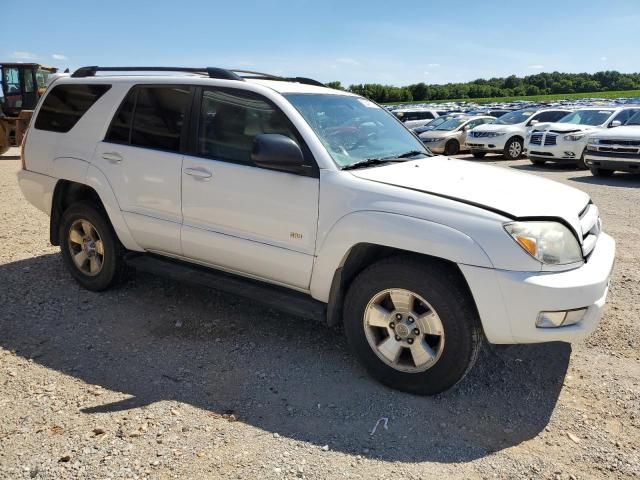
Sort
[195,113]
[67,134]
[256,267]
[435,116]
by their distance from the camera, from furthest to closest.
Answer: [435,116], [67,134], [195,113], [256,267]

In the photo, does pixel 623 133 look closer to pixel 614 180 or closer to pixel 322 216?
pixel 614 180

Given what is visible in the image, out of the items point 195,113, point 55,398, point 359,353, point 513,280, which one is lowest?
point 55,398

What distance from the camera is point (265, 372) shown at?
11.6 ft

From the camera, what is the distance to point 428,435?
289 cm

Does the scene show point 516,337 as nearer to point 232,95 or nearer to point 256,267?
point 256,267

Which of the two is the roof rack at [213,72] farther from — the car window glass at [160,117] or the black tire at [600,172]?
the black tire at [600,172]

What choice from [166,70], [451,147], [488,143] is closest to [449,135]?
[451,147]

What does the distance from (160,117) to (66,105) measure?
1.14 metres

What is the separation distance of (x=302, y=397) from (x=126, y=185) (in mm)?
2177

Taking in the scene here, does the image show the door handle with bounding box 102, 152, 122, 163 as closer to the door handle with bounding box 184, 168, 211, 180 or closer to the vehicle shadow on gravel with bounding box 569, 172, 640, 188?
the door handle with bounding box 184, 168, 211, 180

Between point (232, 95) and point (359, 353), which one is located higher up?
point (232, 95)

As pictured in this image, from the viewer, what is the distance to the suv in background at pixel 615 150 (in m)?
11.4

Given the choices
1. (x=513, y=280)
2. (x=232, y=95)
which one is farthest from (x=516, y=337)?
(x=232, y=95)

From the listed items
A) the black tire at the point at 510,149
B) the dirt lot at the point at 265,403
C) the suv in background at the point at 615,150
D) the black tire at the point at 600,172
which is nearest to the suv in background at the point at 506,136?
the black tire at the point at 510,149
